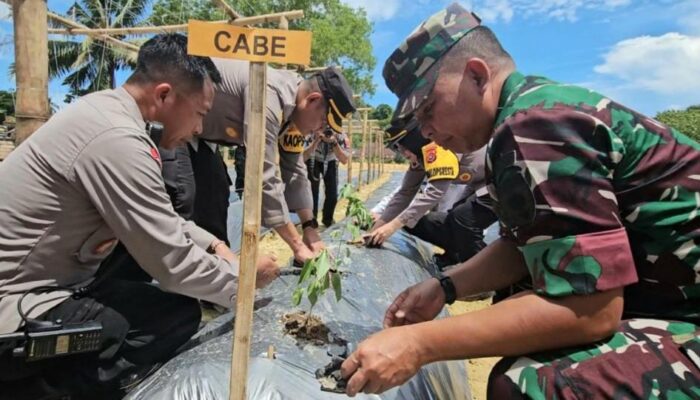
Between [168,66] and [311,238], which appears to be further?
[311,238]

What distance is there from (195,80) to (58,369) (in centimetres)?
115

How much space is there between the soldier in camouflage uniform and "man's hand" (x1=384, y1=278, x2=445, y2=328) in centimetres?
46

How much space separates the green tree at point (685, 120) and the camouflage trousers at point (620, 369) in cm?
3414

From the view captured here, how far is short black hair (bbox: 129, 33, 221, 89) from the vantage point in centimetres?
189

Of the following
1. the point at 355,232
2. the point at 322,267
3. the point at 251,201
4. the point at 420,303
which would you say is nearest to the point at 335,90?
the point at 355,232

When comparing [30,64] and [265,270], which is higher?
[30,64]

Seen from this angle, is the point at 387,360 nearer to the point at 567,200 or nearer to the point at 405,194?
the point at 567,200

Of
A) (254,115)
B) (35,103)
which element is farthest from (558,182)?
(35,103)

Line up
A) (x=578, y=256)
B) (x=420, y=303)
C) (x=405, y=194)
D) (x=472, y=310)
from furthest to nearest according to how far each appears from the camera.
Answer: (x=405, y=194) < (x=472, y=310) < (x=420, y=303) < (x=578, y=256)

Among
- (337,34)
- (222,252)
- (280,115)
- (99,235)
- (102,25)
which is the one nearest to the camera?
(99,235)

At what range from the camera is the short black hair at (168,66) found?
189 centimetres

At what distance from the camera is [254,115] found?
51.0 inches

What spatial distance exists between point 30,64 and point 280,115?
1.23m

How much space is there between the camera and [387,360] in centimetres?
110
